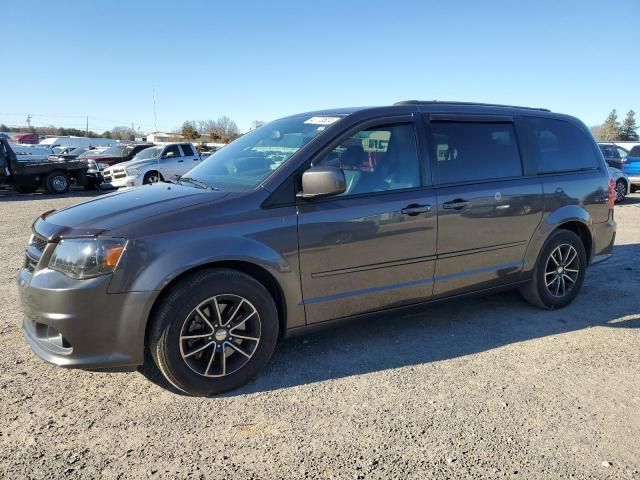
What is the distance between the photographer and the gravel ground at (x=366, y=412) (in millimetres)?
2584

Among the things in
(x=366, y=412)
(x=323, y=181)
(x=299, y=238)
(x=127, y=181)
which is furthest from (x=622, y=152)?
(x=366, y=412)

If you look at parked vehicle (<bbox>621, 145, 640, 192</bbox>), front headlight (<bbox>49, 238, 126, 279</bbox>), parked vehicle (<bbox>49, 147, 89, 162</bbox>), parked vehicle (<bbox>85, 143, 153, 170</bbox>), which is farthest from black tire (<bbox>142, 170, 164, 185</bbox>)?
parked vehicle (<bbox>621, 145, 640, 192</bbox>)

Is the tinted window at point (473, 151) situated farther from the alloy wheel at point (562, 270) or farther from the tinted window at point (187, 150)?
the tinted window at point (187, 150)

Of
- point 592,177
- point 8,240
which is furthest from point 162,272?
point 8,240

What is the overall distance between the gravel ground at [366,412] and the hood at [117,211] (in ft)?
Result: 3.52

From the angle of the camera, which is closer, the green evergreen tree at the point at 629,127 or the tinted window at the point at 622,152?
the tinted window at the point at 622,152

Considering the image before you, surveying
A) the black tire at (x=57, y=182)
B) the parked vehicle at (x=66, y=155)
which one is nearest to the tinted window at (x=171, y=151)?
the black tire at (x=57, y=182)

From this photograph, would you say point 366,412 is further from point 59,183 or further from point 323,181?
point 59,183

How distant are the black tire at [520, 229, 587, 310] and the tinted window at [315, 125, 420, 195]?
173 centimetres

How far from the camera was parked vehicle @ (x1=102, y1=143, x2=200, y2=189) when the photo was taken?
16891 millimetres

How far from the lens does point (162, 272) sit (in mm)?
2977

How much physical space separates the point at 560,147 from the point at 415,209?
6.79 ft

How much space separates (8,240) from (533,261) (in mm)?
8040

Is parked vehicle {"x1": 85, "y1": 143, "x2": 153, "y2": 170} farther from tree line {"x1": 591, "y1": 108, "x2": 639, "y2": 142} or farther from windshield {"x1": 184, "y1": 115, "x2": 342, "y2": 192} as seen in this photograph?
tree line {"x1": 591, "y1": 108, "x2": 639, "y2": 142}
